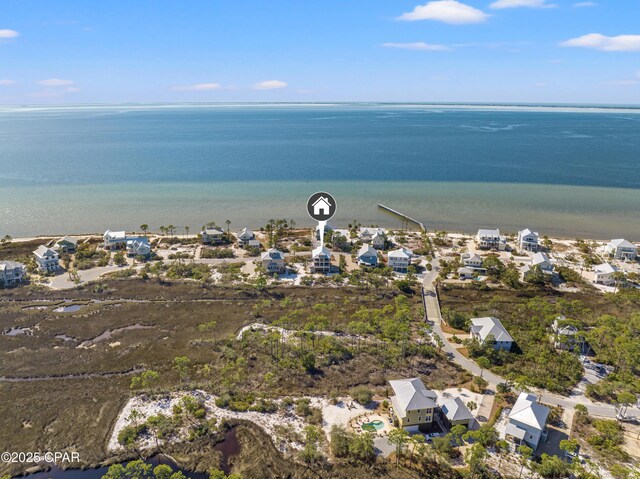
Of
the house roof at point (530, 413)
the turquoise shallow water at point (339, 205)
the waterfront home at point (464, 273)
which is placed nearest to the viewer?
the house roof at point (530, 413)

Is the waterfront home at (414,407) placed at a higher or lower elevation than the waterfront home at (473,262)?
lower

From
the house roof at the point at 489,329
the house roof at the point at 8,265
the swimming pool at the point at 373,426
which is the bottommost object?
the swimming pool at the point at 373,426

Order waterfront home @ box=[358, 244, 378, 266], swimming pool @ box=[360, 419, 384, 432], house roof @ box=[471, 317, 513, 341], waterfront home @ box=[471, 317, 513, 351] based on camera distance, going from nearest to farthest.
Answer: swimming pool @ box=[360, 419, 384, 432], waterfront home @ box=[471, 317, 513, 351], house roof @ box=[471, 317, 513, 341], waterfront home @ box=[358, 244, 378, 266]

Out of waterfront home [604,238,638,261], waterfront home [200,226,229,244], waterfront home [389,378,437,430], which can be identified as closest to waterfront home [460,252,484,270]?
waterfront home [604,238,638,261]

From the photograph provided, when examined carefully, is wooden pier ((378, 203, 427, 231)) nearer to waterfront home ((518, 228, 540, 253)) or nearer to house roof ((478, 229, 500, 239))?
house roof ((478, 229, 500, 239))

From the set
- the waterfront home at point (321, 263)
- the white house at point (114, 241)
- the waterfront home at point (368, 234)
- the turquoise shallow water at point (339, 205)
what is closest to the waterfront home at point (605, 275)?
the turquoise shallow water at point (339, 205)

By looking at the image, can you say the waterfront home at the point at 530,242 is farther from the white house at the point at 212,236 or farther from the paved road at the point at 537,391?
the white house at the point at 212,236
